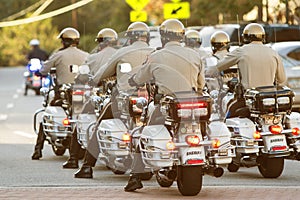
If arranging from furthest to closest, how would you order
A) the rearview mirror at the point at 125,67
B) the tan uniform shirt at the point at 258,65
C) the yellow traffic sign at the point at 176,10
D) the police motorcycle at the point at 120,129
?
the yellow traffic sign at the point at 176,10 < the tan uniform shirt at the point at 258,65 < the police motorcycle at the point at 120,129 < the rearview mirror at the point at 125,67

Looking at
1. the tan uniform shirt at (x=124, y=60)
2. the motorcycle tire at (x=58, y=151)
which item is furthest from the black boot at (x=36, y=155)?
the tan uniform shirt at (x=124, y=60)

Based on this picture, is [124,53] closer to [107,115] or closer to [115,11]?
[107,115]

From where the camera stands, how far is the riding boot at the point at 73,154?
15.7m

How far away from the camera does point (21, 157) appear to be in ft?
57.6

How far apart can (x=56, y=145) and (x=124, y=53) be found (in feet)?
10.8

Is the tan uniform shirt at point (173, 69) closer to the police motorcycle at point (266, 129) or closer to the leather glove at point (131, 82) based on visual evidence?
the leather glove at point (131, 82)

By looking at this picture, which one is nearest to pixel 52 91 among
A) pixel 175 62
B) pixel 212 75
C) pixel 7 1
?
pixel 212 75

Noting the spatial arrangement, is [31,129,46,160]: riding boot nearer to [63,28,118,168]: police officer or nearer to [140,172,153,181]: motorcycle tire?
[63,28,118,168]: police officer

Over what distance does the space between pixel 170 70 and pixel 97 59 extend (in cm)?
375

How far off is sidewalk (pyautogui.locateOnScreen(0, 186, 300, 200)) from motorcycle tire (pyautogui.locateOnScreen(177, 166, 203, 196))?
3.3 inches

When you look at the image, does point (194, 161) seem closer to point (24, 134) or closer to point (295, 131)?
point (295, 131)

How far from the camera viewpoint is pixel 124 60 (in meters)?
14.1

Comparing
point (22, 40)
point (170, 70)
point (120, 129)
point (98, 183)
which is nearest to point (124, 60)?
point (120, 129)

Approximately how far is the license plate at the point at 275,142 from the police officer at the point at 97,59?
2.98 m
